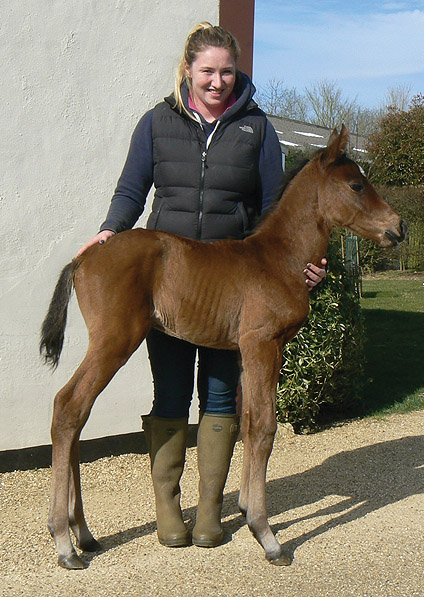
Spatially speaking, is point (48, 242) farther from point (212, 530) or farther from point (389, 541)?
point (389, 541)

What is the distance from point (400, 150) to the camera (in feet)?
70.8

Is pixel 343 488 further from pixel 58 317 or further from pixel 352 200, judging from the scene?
pixel 58 317

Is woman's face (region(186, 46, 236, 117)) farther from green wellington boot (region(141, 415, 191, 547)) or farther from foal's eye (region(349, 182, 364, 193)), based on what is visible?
green wellington boot (region(141, 415, 191, 547))

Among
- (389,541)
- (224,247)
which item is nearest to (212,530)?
(389,541)

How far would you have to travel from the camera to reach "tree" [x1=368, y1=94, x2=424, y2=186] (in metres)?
21.4

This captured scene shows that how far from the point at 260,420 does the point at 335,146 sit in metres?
1.37

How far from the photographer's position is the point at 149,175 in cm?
371

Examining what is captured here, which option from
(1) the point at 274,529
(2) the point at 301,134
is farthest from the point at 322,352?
(2) the point at 301,134

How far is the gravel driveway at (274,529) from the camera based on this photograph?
10.8 feet

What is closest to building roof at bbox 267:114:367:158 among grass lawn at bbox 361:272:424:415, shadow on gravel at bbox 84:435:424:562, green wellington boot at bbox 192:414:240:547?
grass lawn at bbox 361:272:424:415

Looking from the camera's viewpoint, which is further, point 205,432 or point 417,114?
point 417,114

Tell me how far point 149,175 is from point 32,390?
1.96 m

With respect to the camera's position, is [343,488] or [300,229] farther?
[343,488]

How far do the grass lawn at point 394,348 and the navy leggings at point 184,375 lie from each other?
3.05 metres
